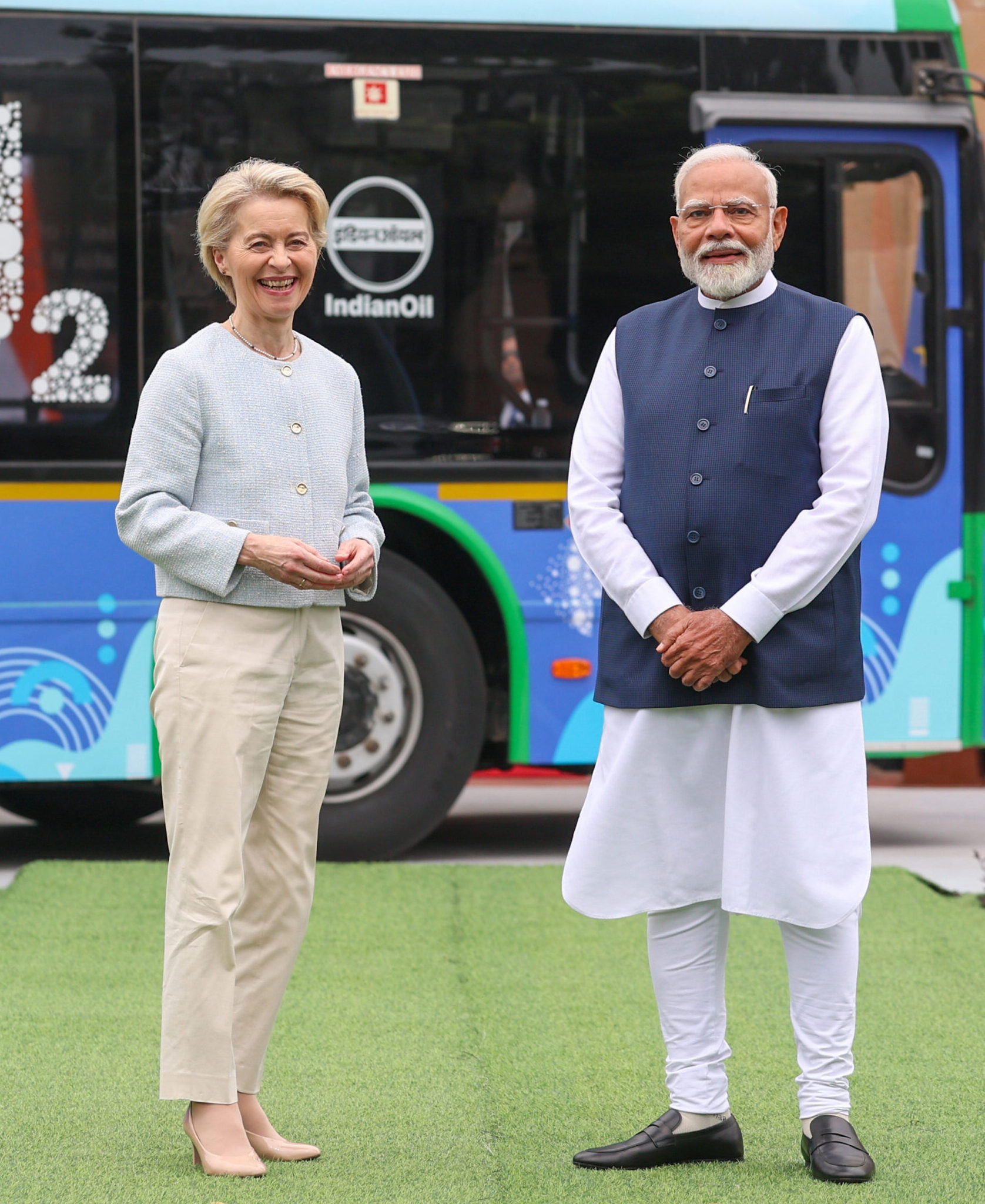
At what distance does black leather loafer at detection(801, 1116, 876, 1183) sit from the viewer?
3.27 metres

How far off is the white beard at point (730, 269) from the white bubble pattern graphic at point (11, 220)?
3.48 metres

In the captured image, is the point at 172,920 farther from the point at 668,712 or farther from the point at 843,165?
the point at 843,165

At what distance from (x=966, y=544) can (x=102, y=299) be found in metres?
3.23

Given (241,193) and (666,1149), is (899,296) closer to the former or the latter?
(241,193)

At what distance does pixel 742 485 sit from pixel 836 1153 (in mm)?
1232

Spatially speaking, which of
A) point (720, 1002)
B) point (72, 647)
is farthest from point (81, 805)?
point (720, 1002)

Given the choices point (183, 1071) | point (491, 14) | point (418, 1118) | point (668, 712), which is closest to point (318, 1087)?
point (418, 1118)

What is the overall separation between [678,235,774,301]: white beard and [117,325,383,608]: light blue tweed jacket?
0.74m

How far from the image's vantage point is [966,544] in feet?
21.8

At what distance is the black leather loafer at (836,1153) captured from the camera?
129 inches

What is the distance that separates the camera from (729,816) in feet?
11.0

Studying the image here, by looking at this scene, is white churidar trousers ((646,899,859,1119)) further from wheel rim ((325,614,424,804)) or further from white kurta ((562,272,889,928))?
wheel rim ((325,614,424,804))

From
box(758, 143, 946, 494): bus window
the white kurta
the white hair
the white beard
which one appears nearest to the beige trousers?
the white kurta

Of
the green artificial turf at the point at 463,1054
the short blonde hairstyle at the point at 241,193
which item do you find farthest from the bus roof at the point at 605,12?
the short blonde hairstyle at the point at 241,193
